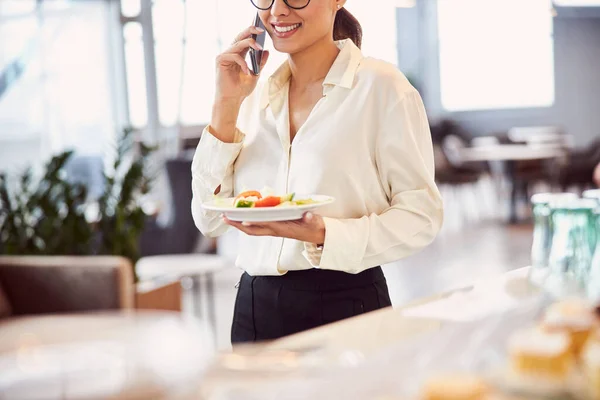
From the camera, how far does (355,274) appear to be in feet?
6.57

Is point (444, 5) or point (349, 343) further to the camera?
point (444, 5)

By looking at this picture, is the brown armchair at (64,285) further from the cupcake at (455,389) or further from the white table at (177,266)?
the white table at (177,266)

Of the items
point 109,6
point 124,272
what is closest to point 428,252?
point 109,6

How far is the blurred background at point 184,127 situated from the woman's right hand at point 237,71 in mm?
158

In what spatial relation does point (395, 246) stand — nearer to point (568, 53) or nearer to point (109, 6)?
point (109, 6)

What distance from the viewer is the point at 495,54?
570 inches

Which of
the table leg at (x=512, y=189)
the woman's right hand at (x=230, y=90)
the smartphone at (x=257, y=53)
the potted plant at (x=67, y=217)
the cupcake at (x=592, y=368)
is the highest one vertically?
the smartphone at (x=257, y=53)

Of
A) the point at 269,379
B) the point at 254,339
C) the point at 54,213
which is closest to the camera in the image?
the point at 269,379

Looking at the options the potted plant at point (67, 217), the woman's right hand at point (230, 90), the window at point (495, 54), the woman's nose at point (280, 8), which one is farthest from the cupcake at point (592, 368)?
the window at point (495, 54)

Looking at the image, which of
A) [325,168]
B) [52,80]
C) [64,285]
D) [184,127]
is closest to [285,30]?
[325,168]

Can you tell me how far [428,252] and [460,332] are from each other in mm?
7024

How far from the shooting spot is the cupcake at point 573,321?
104cm

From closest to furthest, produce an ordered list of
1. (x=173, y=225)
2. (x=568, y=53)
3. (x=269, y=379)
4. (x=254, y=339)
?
(x=269, y=379)
(x=254, y=339)
(x=173, y=225)
(x=568, y=53)

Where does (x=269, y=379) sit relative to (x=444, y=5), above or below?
below
